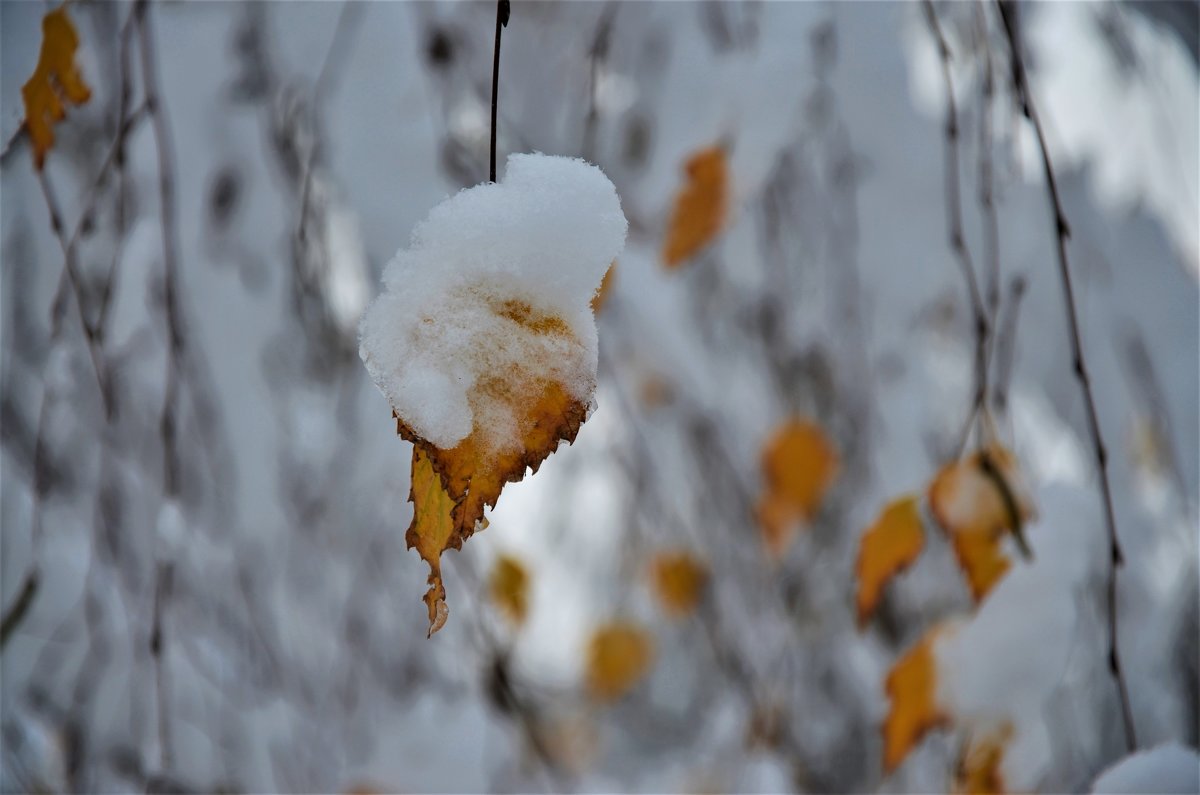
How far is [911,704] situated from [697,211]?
0.49 meters

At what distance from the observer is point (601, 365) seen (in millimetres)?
1106

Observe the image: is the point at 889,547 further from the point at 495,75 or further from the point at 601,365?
the point at 601,365

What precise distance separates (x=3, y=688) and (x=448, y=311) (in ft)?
3.36

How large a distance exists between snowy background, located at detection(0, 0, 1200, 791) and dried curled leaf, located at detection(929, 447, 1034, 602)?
0.21ft

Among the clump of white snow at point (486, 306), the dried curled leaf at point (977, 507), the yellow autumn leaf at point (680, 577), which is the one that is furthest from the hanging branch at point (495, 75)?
the yellow autumn leaf at point (680, 577)

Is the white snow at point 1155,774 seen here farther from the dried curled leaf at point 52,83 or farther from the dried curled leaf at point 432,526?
the dried curled leaf at point 52,83

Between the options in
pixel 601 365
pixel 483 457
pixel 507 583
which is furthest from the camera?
pixel 507 583

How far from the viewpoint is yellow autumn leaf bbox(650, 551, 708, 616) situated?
6.18 feet

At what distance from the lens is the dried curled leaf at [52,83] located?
0.44 m

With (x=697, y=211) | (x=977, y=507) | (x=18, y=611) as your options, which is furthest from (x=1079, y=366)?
(x=18, y=611)

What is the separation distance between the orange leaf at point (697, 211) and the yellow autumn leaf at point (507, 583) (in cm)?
84

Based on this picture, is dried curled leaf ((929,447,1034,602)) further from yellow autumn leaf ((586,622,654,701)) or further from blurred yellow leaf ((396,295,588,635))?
yellow autumn leaf ((586,622,654,701))

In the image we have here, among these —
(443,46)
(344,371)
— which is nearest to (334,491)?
(344,371)

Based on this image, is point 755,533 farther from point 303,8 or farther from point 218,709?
point 303,8
